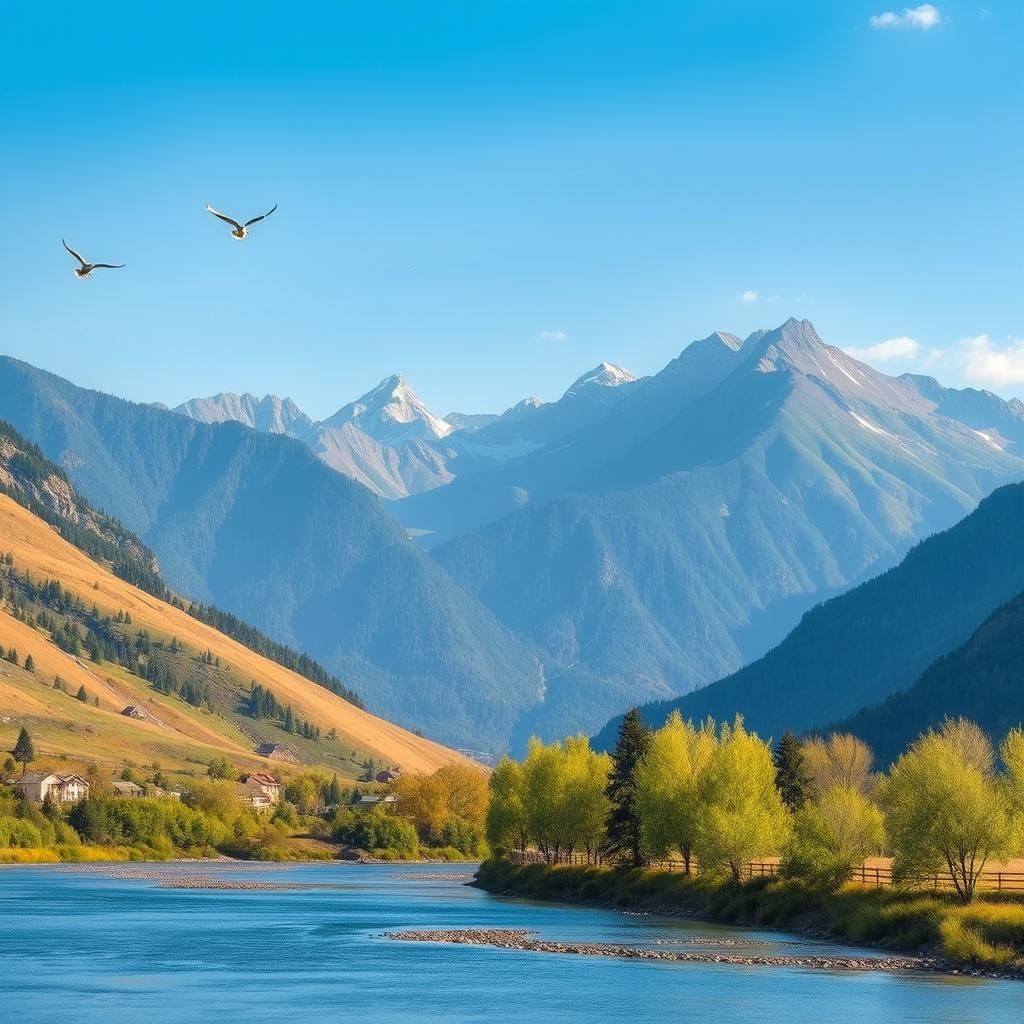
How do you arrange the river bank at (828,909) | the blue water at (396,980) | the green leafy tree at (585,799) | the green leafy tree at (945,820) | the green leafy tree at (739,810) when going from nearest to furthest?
the blue water at (396,980)
the river bank at (828,909)
the green leafy tree at (945,820)
the green leafy tree at (739,810)
the green leafy tree at (585,799)

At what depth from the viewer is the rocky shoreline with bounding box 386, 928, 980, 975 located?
324 ft

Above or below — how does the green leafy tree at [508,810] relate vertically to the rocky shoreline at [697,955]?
above

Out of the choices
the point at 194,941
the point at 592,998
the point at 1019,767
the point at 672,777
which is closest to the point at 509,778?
the point at 672,777

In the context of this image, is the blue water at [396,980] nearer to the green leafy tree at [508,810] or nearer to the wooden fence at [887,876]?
the wooden fence at [887,876]

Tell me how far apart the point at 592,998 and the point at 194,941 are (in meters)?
39.4

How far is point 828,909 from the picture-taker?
118750mm

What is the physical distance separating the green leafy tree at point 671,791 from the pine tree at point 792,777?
570 cm

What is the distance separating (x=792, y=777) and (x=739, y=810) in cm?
1251

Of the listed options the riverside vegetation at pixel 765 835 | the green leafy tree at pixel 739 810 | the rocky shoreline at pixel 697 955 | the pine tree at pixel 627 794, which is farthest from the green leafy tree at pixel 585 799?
the rocky shoreline at pixel 697 955

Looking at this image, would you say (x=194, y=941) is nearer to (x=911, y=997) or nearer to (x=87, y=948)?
(x=87, y=948)

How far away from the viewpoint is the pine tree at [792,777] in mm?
141375

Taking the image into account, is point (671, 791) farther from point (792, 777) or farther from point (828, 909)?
point (828, 909)

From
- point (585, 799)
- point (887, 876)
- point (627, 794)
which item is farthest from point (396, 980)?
point (585, 799)

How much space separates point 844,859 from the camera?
119250 mm
